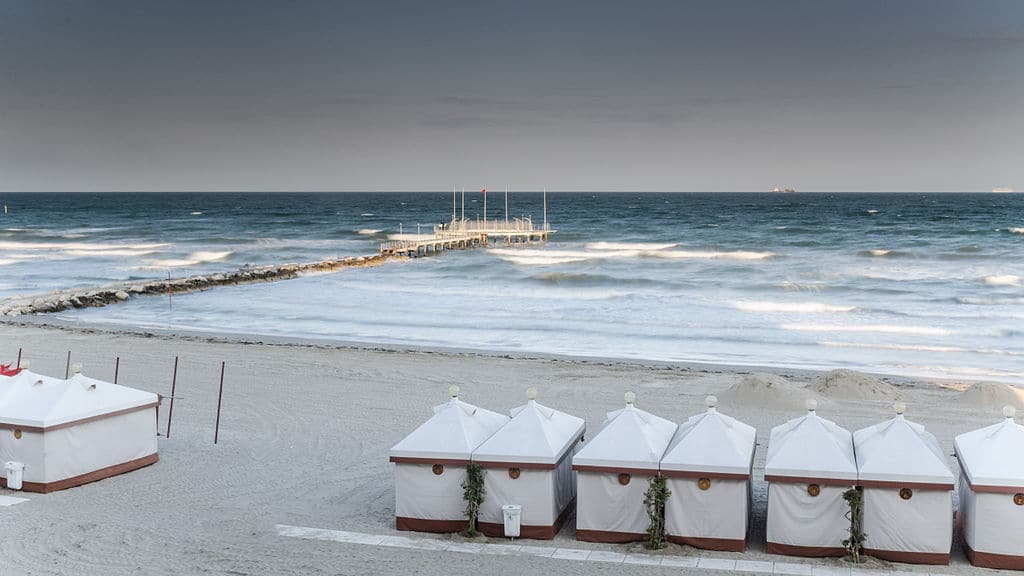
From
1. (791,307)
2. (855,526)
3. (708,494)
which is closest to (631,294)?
(791,307)

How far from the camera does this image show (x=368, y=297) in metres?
37.3

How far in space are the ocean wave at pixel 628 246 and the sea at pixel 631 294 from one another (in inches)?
13.2

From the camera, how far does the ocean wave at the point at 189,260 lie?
2080 inches

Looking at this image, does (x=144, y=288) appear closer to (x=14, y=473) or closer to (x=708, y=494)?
(x=14, y=473)

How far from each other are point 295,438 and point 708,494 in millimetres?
7244

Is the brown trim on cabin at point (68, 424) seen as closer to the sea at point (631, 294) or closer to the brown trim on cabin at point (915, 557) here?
the brown trim on cabin at point (915, 557)

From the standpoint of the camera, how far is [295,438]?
1541 centimetres

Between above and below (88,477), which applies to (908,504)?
above

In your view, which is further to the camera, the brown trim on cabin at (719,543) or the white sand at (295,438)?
the brown trim on cabin at (719,543)

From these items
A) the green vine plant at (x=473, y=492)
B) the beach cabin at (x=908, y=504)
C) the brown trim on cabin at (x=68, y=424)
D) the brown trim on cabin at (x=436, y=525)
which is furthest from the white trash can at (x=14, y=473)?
the beach cabin at (x=908, y=504)

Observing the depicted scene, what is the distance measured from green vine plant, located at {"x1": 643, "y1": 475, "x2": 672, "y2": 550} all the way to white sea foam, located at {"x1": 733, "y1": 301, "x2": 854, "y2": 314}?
75.5 feet

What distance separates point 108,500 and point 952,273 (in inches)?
1626

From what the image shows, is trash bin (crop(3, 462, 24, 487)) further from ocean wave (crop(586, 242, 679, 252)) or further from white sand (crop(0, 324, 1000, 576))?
ocean wave (crop(586, 242, 679, 252))

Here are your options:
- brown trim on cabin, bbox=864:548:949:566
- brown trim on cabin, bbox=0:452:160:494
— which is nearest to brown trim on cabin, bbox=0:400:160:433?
brown trim on cabin, bbox=0:452:160:494
